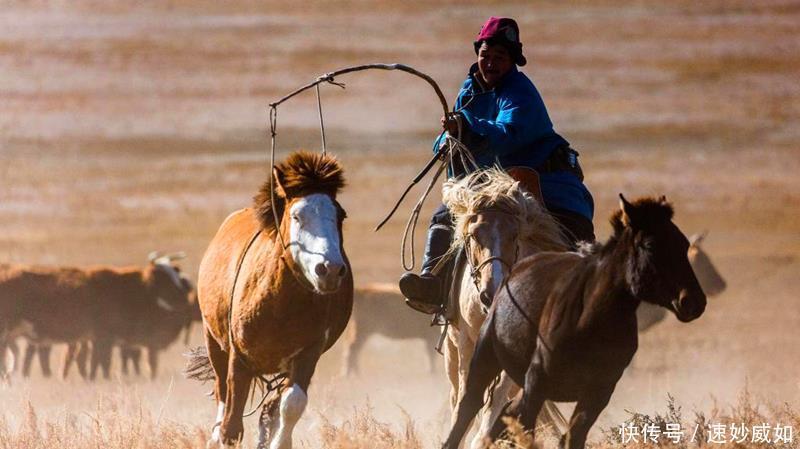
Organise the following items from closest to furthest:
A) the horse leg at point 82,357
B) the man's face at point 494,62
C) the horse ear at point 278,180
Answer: the horse ear at point 278,180, the man's face at point 494,62, the horse leg at point 82,357

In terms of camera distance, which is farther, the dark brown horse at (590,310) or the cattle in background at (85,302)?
the cattle in background at (85,302)

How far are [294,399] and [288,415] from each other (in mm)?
87

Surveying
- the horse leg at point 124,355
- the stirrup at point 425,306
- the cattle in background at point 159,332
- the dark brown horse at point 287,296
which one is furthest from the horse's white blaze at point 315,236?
the cattle in background at point 159,332

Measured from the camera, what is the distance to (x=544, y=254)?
8539 mm

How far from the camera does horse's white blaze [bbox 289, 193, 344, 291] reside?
8.55 metres

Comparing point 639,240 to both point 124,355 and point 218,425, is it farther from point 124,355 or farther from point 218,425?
point 124,355

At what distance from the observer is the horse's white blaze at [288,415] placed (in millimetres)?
8719

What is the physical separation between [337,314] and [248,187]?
36.4 meters

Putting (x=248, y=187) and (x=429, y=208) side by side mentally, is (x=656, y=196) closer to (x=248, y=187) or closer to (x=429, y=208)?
(x=429, y=208)

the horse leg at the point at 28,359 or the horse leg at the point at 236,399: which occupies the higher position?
the horse leg at the point at 236,399

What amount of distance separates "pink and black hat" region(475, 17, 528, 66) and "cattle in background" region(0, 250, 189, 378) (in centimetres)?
1666

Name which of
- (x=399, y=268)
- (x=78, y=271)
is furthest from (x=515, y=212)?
(x=399, y=268)

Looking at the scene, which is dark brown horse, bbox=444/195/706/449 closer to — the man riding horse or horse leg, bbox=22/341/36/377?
the man riding horse

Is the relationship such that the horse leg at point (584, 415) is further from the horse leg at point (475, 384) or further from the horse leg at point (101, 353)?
the horse leg at point (101, 353)
